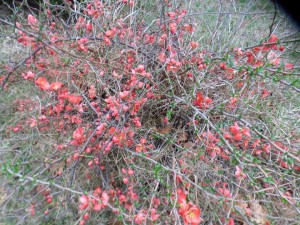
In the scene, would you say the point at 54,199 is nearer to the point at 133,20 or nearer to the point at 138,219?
the point at 138,219

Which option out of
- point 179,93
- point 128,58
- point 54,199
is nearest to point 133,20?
point 128,58

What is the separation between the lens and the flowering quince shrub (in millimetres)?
1713

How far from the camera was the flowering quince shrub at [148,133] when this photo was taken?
1713 millimetres

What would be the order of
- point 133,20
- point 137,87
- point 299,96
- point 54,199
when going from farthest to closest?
point 299,96, point 133,20, point 137,87, point 54,199

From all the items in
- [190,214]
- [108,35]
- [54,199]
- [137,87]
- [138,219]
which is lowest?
[54,199]

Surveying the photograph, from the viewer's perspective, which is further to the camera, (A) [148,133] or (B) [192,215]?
(A) [148,133]

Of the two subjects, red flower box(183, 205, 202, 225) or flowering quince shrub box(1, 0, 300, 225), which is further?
flowering quince shrub box(1, 0, 300, 225)

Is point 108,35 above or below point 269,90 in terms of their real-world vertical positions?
above

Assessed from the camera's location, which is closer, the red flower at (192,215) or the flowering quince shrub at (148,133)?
the red flower at (192,215)

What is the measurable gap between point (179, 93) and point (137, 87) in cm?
49

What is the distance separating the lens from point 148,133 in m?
A: 2.22

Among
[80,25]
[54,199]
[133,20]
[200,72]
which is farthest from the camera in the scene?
[133,20]

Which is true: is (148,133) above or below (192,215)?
below

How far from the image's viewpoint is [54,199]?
5.53 ft
